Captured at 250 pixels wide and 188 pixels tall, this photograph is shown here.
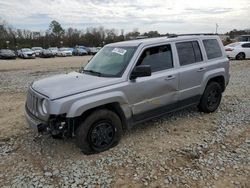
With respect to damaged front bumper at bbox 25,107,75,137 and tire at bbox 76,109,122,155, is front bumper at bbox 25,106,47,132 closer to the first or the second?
damaged front bumper at bbox 25,107,75,137

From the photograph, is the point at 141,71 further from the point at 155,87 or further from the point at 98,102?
the point at 98,102

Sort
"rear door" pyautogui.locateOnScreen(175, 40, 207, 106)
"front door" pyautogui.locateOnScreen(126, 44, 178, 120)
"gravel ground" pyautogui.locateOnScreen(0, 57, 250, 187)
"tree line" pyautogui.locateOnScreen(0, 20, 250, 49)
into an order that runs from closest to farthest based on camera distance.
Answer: "gravel ground" pyautogui.locateOnScreen(0, 57, 250, 187)
"front door" pyautogui.locateOnScreen(126, 44, 178, 120)
"rear door" pyautogui.locateOnScreen(175, 40, 207, 106)
"tree line" pyautogui.locateOnScreen(0, 20, 250, 49)

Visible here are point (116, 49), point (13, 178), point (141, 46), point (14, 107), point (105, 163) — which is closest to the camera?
point (13, 178)

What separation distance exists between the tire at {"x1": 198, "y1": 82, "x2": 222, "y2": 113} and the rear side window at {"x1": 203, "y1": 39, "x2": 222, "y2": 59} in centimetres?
68

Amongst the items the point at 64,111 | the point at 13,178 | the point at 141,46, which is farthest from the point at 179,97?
the point at 13,178

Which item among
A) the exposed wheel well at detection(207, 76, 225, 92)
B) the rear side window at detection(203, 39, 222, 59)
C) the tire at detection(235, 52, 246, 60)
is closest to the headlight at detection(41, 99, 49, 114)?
the rear side window at detection(203, 39, 222, 59)

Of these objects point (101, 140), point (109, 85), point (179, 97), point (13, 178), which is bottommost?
point (13, 178)

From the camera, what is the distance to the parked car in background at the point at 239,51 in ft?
71.2

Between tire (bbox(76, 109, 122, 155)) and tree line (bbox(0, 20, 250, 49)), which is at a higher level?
tree line (bbox(0, 20, 250, 49))

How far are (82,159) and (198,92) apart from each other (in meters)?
3.12

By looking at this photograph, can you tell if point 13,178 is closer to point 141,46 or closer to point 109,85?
point 109,85

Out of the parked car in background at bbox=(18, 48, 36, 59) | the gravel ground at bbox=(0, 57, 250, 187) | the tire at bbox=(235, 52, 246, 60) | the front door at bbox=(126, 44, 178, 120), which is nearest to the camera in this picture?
the gravel ground at bbox=(0, 57, 250, 187)

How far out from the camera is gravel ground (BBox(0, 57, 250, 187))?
3786 mm

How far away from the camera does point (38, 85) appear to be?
468 cm
